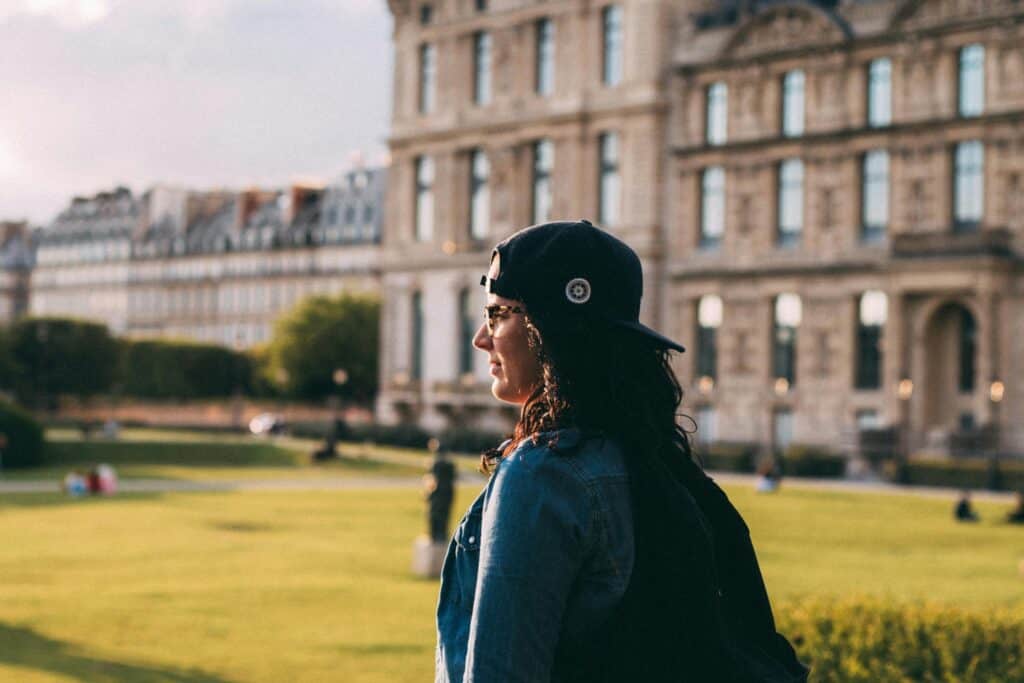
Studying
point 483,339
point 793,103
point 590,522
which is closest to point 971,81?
point 793,103

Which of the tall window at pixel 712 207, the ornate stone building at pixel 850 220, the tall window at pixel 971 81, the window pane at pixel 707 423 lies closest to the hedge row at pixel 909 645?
the ornate stone building at pixel 850 220

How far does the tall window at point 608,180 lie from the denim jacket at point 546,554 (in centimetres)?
6408

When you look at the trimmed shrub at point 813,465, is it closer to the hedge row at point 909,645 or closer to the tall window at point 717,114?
the tall window at point 717,114

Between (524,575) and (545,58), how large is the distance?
67676 millimetres

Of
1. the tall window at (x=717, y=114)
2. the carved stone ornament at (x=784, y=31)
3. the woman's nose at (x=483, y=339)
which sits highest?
the carved stone ornament at (x=784, y=31)

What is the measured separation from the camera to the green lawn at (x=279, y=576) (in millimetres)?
15898

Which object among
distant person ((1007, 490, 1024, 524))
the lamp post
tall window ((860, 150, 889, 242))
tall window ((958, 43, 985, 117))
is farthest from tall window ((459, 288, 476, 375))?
distant person ((1007, 490, 1024, 524))

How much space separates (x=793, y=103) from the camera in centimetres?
6225

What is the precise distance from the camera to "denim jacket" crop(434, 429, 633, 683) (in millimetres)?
3609

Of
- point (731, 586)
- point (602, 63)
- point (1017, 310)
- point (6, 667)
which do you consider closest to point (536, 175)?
point (602, 63)

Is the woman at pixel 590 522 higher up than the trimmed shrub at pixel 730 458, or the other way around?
the woman at pixel 590 522

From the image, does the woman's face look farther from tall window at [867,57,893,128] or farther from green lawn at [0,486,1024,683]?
tall window at [867,57,893,128]

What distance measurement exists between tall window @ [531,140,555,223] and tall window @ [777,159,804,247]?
36.3 ft

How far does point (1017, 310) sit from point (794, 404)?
363 inches
